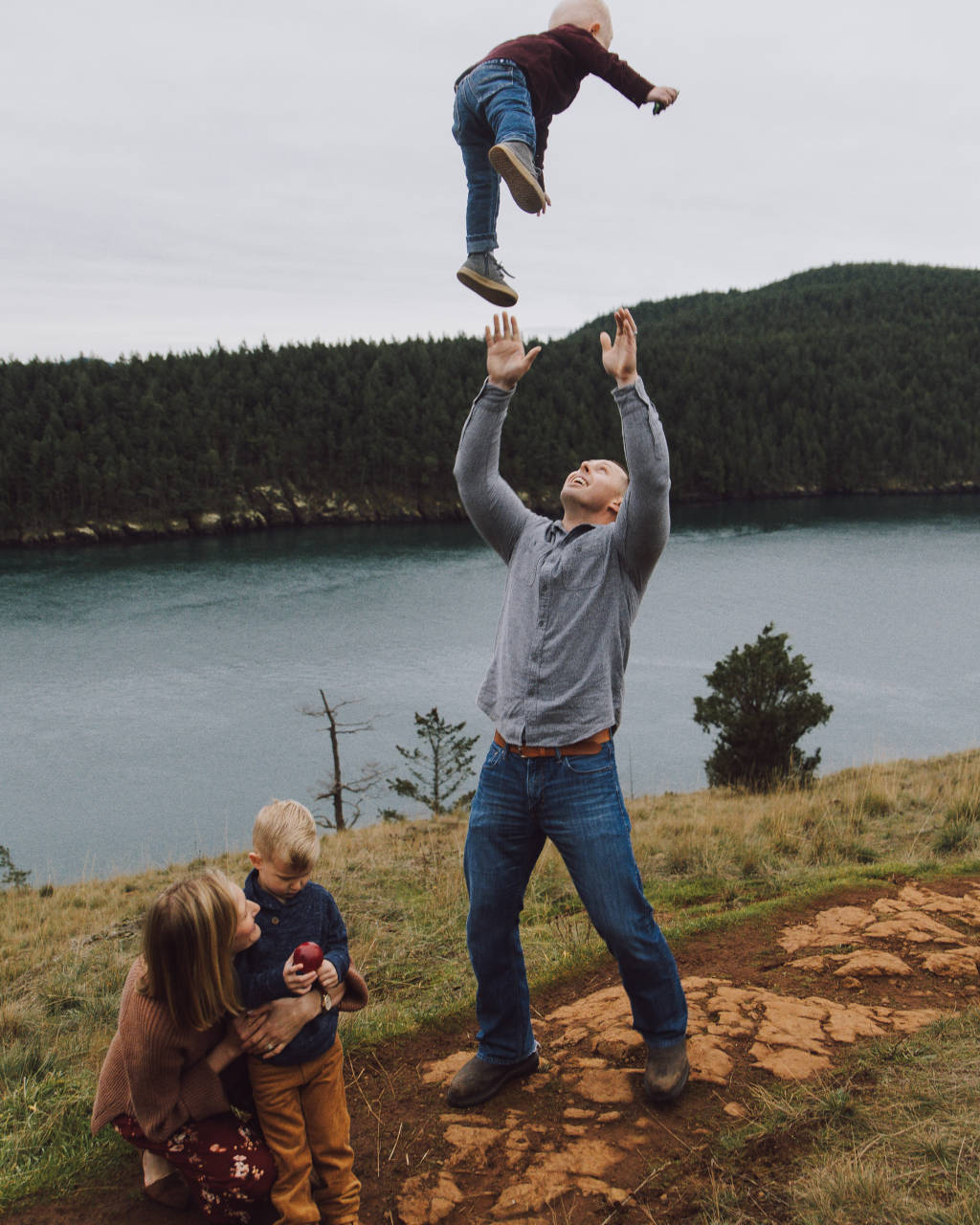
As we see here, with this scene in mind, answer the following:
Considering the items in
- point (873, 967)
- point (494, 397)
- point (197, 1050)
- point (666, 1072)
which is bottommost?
point (873, 967)

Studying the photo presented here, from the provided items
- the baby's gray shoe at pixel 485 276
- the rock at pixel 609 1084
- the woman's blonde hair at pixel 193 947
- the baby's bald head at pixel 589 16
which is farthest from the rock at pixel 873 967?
the baby's bald head at pixel 589 16

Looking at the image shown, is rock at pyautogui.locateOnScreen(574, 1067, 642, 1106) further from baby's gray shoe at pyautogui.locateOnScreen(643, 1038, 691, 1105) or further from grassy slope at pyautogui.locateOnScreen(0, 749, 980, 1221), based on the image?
grassy slope at pyautogui.locateOnScreen(0, 749, 980, 1221)

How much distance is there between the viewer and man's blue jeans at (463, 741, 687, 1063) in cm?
→ 292

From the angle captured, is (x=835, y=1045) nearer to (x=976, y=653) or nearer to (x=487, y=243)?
(x=487, y=243)

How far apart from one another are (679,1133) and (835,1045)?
30.9 inches

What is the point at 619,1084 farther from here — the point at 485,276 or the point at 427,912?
the point at 427,912

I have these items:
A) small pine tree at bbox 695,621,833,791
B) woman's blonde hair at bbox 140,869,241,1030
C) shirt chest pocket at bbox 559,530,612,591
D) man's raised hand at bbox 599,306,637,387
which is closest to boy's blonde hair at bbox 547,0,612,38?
man's raised hand at bbox 599,306,637,387

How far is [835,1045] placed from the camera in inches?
134

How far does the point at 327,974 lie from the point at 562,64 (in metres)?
2.59

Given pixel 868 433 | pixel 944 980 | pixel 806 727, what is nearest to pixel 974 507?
pixel 868 433

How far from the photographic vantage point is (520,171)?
241 cm

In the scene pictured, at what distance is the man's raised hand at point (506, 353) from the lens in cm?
310

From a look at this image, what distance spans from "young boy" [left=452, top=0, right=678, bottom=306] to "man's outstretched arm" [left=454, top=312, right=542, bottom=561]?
281 millimetres

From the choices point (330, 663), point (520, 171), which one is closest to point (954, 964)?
point (520, 171)
